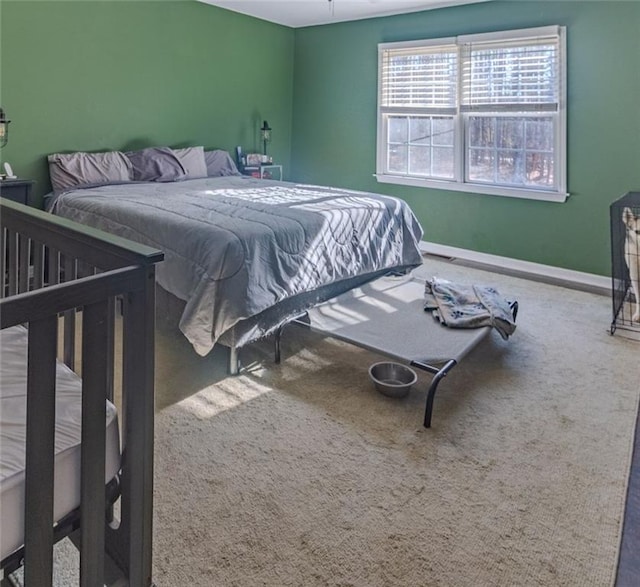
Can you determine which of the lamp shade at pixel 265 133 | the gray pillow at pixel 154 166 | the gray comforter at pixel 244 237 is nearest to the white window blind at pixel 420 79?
the lamp shade at pixel 265 133

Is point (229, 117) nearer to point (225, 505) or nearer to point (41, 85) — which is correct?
point (41, 85)

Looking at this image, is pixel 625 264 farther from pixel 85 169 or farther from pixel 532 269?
pixel 85 169

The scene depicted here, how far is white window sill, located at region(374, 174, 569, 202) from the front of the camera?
4508mm

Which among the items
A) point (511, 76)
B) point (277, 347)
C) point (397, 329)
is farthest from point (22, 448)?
point (511, 76)

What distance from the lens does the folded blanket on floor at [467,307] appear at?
2.82 metres

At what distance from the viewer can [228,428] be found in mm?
2205

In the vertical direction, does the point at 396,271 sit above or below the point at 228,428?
above

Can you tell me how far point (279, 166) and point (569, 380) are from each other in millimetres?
4236

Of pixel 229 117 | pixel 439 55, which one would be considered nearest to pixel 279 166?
pixel 229 117

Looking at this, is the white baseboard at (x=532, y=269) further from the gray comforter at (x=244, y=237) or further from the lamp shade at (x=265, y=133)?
the lamp shade at (x=265, y=133)

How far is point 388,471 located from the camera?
A: 1.94 m

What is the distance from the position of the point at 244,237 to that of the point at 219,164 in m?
2.81

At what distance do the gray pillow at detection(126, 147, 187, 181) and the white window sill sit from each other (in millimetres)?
2205

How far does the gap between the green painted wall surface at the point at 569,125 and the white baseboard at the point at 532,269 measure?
5 cm
